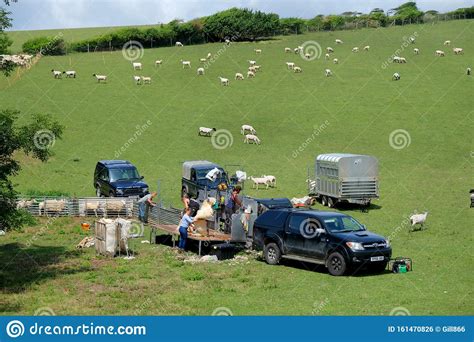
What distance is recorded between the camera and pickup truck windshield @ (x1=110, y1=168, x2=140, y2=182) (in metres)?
38.2

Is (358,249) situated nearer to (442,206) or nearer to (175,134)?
(442,206)

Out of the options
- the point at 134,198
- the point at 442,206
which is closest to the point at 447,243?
the point at 442,206

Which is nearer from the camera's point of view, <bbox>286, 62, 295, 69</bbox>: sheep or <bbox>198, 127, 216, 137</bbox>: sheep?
<bbox>198, 127, 216, 137</bbox>: sheep

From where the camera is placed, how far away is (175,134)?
188 ft

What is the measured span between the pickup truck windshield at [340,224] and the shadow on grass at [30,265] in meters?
8.06

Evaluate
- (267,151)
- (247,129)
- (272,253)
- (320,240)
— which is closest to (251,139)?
(247,129)

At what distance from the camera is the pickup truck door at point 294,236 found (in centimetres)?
2186

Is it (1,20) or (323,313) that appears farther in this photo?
(1,20)

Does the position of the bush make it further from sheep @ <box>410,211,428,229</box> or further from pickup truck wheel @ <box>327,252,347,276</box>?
pickup truck wheel @ <box>327,252,347,276</box>

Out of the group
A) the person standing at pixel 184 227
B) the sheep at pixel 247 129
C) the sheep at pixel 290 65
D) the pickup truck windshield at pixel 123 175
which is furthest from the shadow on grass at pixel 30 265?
the sheep at pixel 290 65

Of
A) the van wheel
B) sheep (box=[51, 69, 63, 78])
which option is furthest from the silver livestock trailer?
sheep (box=[51, 69, 63, 78])

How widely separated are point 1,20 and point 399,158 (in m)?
35.2

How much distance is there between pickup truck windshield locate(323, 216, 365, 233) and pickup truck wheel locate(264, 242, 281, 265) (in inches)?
80.6

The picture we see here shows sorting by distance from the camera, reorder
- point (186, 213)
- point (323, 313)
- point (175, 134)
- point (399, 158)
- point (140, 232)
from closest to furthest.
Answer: point (323, 313), point (186, 213), point (140, 232), point (399, 158), point (175, 134)
